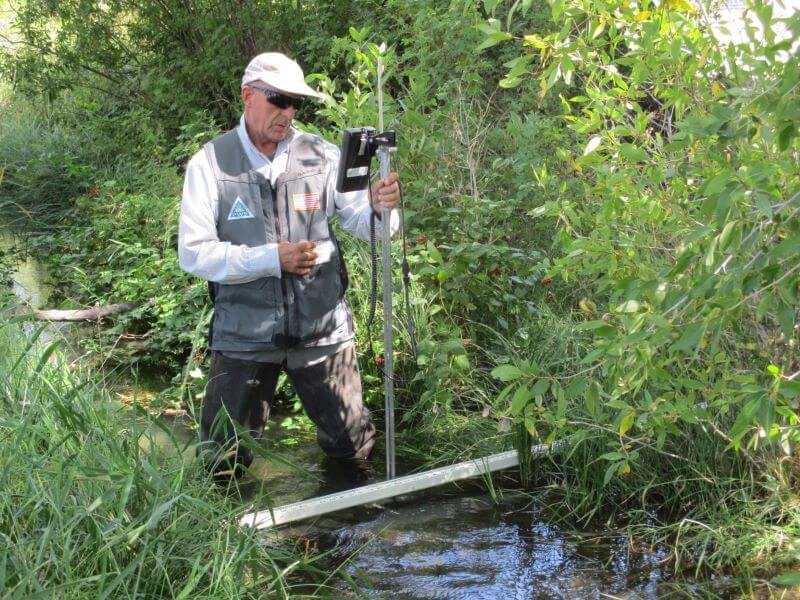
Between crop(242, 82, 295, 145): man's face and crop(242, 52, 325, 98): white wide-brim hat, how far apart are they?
2.3 inches

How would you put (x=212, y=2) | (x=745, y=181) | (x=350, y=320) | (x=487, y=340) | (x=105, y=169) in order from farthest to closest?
(x=105, y=169) < (x=212, y=2) < (x=487, y=340) < (x=350, y=320) < (x=745, y=181)

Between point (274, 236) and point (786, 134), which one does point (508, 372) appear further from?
point (274, 236)

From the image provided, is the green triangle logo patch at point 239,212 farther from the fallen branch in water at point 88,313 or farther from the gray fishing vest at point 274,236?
the fallen branch in water at point 88,313

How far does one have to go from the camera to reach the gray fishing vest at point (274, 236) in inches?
179

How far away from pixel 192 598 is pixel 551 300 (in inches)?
141

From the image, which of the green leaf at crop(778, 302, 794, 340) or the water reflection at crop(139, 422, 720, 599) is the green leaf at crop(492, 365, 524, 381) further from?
the water reflection at crop(139, 422, 720, 599)

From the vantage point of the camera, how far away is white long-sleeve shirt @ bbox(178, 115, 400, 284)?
174 inches

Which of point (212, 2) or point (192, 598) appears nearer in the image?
point (192, 598)

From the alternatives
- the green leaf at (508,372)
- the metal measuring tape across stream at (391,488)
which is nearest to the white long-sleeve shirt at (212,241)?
the metal measuring tape across stream at (391,488)

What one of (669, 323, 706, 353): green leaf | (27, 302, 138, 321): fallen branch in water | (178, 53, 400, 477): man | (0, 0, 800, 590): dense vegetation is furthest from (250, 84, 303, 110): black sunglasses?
(27, 302, 138, 321): fallen branch in water

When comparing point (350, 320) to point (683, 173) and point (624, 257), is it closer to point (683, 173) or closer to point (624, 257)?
point (624, 257)

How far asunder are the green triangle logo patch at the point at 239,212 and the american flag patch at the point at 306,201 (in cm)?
23

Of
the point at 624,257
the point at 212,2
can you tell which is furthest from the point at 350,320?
the point at 212,2

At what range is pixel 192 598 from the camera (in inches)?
123
